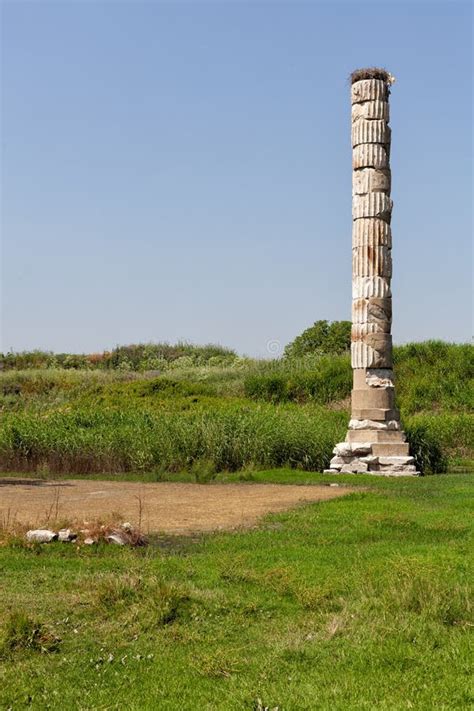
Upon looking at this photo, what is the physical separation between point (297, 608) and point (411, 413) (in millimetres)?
23044

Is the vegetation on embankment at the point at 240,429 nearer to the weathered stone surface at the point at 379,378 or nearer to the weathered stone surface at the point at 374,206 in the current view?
the weathered stone surface at the point at 379,378

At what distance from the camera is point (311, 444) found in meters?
22.1

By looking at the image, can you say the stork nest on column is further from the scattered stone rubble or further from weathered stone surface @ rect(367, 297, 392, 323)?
the scattered stone rubble

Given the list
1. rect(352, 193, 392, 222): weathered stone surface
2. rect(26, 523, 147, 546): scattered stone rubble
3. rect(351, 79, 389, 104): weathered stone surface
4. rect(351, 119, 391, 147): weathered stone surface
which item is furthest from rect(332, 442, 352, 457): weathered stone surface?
rect(26, 523, 147, 546): scattered stone rubble

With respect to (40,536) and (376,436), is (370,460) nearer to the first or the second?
(376,436)

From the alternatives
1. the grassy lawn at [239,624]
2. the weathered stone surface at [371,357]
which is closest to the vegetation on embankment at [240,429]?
the weathered stone surface at [371,357]

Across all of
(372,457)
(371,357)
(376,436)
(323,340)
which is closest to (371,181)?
(371,357)

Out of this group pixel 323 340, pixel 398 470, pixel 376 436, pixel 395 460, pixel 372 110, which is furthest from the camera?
pixel 323 340

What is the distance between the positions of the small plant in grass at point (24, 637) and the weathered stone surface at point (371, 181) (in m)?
16.7

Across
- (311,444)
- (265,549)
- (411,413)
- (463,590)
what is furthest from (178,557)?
(411,413)

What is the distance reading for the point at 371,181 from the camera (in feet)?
73.3

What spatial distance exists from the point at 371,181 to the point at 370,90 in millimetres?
2094

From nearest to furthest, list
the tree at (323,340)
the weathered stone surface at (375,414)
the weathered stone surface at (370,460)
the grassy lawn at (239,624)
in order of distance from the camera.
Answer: the grassy lawn at (239,624), the weathered stone surface at (370,460), the weathered stone surface at (375,414), the tree at (323,340)

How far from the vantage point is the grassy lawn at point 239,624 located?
623cm
